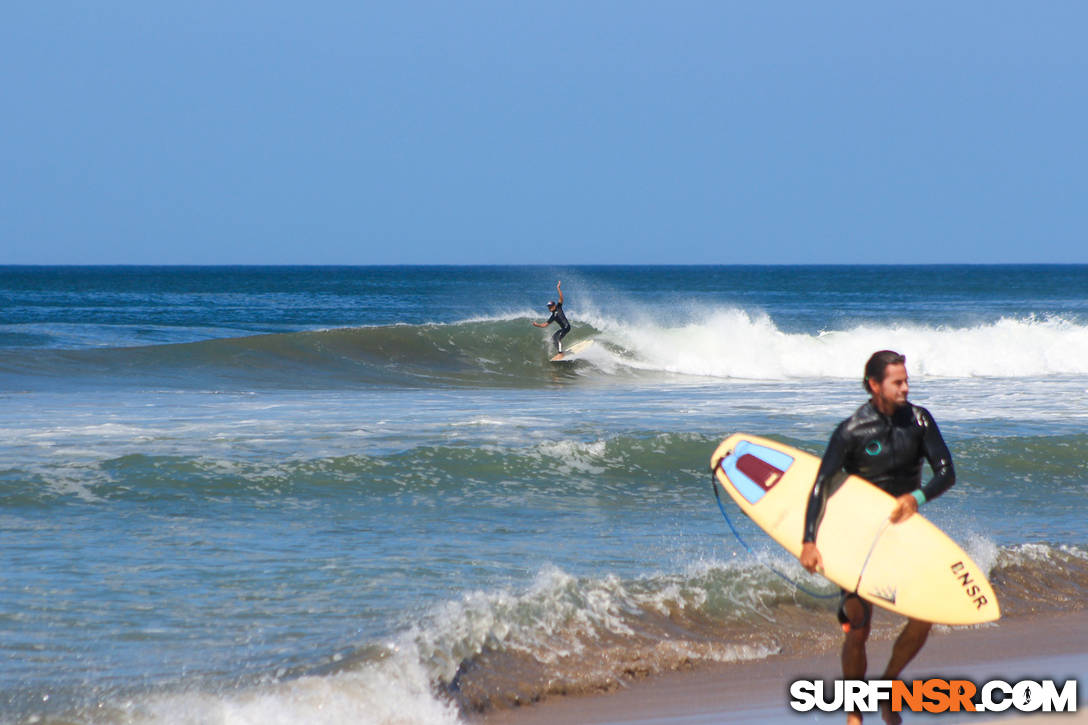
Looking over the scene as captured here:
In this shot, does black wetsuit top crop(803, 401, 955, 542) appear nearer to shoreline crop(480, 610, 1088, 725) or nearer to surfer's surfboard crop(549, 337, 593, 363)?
shoreline crop(480, 610, 1088, 725)

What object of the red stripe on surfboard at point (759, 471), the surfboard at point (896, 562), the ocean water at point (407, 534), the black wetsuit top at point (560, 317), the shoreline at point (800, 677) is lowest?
the shoreline at point (800, 677)

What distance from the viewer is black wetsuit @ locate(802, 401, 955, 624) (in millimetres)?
4184

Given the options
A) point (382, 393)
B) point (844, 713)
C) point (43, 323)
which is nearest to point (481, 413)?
point (382, 393)

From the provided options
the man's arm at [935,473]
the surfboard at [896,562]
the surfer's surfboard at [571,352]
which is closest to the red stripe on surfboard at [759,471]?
the surfboard at [896,562]

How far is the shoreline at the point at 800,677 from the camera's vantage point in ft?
15.3

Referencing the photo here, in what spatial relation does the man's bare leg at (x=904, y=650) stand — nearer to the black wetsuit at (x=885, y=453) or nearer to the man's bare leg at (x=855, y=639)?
the man's bare leg at (x=855, y=639)

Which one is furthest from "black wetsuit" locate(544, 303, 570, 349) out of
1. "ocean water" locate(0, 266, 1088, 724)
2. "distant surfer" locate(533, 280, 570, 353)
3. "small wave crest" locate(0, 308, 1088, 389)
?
"ocean water" locate(0, 266, 1088, 724)

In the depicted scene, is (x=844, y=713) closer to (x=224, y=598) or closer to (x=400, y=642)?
(x=400, y=642)

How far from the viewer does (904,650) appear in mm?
4316

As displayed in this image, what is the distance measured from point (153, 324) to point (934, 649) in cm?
3488

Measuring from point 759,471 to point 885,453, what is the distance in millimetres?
837

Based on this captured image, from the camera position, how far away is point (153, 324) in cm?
3697

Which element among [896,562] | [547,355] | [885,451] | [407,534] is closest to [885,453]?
[885,451]

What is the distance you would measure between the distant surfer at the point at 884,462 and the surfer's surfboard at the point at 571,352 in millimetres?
18332
